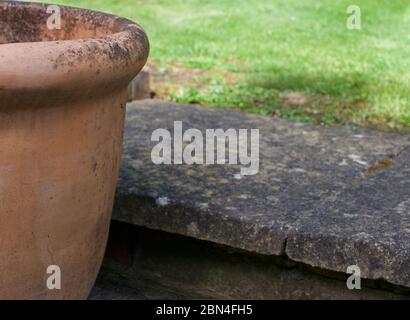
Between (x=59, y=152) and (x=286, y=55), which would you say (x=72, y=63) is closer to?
(x=59, y=152)

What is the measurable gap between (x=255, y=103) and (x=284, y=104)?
0.14 meters

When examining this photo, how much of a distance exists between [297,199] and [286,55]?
260 centimetres

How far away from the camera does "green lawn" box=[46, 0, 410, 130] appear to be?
3.83 meters

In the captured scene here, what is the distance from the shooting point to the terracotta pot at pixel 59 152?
5.16 feet

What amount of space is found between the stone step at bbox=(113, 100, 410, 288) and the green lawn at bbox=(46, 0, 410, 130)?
2.27 ft

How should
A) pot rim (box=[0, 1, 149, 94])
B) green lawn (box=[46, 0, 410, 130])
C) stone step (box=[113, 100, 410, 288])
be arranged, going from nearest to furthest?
pot rim (box=[0, 1, 149, 94])
stone step (box=[113, 100, 410, 288])
green lawn (box=[46, 0, 410, 130])

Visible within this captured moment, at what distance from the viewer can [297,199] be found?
2.39 meters

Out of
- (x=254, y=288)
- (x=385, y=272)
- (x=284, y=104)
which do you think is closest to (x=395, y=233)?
(x=385, y=272)

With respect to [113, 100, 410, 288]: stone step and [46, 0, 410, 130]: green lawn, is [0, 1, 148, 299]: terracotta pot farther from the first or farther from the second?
[46, 0, 410, 130]: green lawn

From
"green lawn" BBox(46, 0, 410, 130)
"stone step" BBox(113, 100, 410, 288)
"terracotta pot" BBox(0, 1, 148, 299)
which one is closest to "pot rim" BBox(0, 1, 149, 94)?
"terracotta pot" BBox(0, 1, 148, 299)

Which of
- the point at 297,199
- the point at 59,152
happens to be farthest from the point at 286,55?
the point at 59,152

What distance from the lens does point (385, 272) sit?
2.03m

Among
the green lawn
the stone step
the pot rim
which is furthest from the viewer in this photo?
→ the green lawn

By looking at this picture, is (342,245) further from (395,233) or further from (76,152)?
(76,152)
